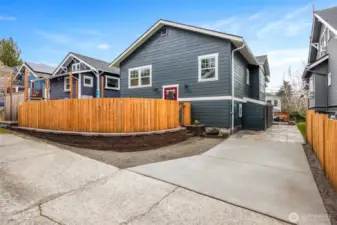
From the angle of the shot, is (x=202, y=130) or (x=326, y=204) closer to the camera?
(x=326, y=204)

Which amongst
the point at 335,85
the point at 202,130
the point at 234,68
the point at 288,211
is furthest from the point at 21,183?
the point at 335,85

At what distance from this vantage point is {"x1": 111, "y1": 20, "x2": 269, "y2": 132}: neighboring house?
900cm

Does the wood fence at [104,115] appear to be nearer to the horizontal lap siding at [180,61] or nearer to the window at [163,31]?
the horizontal lap siding at [180,61]

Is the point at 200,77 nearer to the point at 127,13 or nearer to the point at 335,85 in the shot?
the point at 335,85

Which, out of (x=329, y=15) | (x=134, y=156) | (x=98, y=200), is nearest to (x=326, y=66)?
(x=329, y=15)

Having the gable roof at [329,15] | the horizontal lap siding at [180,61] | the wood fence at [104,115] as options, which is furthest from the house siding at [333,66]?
the wood fence at [104,115]

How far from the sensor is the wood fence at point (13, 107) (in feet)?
29.0

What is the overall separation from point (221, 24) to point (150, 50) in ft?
29.5

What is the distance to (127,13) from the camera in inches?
546

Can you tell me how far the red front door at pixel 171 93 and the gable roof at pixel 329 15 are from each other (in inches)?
315

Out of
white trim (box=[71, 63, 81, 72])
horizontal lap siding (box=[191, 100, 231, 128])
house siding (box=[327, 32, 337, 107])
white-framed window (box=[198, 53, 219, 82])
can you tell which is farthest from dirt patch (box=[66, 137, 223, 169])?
white trim (box=[71, 63, 81, 72])

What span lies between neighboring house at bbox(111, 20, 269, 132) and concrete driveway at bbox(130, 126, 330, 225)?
4113mm

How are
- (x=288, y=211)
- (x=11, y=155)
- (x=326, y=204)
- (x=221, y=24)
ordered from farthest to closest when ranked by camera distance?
(x=221, y=24) < (x=11, y=155) < (x=326, y=204) < (x=288, y=211)

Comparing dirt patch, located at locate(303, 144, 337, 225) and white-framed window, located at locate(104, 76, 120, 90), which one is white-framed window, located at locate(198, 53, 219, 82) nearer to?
dirt patch, located at locate(303, 144, 337, 225)
